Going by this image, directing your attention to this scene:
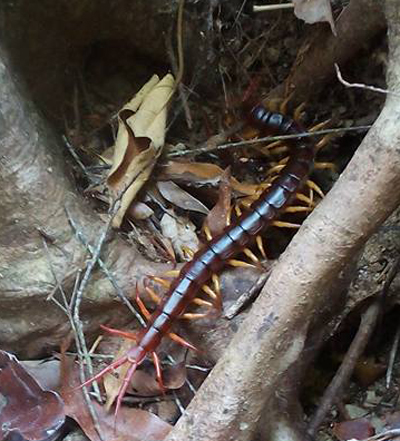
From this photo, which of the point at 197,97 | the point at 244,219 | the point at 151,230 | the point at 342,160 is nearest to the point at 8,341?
the point at 151,230

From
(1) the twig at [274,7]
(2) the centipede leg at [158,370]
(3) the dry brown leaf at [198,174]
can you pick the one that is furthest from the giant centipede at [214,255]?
(1) the twig at [274,7]

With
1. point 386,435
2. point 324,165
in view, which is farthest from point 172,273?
point 386,435

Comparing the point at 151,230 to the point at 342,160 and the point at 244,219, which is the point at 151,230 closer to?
the point at 244,219

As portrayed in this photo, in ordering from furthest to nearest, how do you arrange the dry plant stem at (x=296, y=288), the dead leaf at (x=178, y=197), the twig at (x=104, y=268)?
the dead leaf at (x=178, y=197) < the twig at (x=104, y=268) < the dry plant stem at (x=296, y=288)

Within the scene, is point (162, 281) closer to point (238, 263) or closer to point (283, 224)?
point (238, 263)

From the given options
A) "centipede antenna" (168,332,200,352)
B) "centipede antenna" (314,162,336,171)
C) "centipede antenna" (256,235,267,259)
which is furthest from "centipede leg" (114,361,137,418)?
"centipede antenna" (314,162,336,171)

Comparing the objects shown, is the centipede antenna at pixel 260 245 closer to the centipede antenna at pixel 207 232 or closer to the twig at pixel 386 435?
the centipede antenna at pixel 207 232
